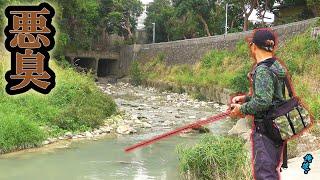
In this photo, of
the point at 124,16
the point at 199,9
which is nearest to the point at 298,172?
the point at 199,9

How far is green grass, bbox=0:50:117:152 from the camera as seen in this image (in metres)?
9.94

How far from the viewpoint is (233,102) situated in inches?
144

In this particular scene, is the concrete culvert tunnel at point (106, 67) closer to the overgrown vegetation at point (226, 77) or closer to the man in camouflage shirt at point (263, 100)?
the overgrown vegetation at point (226, 77)

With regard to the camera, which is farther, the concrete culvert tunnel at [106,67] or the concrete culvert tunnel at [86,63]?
the concrete culvert tunnel at [106,67]

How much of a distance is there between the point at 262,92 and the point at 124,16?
Result: 34363 millimetres

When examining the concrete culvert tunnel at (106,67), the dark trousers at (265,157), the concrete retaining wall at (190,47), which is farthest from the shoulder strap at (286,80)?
the concrete culvert tunnel at (106,67)

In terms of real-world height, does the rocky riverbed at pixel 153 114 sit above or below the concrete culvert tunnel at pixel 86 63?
below

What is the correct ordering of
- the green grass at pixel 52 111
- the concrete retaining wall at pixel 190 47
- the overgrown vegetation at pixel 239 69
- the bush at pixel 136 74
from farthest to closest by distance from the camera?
the bush at pixel 136 74, the concrete retaining wall at pixel 190 47, the overgrown vegetation at pixel 239 69, the green grass at pixel 52 111

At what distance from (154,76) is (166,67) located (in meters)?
1.02

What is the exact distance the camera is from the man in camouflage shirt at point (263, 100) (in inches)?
130

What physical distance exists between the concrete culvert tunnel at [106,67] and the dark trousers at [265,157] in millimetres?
34944

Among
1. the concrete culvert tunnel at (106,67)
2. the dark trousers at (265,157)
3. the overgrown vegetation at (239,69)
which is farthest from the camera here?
the concrete culvert tunnel at (106,67)

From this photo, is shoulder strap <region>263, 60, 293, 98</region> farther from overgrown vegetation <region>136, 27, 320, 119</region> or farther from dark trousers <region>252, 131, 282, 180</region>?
overgrown vegetation <region>136, 27, 320, 119</region>

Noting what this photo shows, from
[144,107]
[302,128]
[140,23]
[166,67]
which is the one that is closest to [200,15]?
[166,67]
